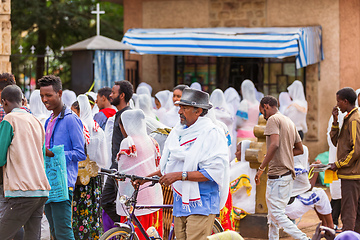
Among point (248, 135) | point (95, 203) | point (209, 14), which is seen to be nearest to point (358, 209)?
point (95, 203)

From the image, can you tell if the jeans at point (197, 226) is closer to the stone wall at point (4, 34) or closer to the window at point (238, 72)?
the stone wall at point (4, 34)

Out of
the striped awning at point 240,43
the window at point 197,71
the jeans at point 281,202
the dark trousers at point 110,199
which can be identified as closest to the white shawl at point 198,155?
the dark trousers at point 110,199

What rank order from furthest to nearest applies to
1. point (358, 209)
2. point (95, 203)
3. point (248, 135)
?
1. point (248, 135)
2. point (358, 209)
3. point (95, 203)

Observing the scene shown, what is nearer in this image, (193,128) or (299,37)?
(193,128)

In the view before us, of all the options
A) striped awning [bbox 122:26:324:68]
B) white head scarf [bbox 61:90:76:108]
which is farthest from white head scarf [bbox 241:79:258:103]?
white head scarf [bbox 61:90:76:108]

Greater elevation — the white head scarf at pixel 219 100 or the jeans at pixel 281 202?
the white head scarf at pixel 219 100

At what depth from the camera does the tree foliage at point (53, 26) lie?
18.3 metres

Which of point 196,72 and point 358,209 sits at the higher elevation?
point 196,72

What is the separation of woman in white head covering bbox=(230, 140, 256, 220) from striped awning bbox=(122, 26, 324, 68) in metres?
5.00

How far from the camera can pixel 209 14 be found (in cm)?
1573

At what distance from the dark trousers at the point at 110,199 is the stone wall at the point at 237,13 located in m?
8.91

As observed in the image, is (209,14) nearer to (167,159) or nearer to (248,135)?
(248,135)

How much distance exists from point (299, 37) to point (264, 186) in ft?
18.4

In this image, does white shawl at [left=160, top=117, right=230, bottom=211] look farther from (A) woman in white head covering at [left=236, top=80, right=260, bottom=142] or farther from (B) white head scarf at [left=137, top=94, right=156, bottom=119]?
(A) woman in white head covering at [left=236, top=80, right=260, bottom=142]
